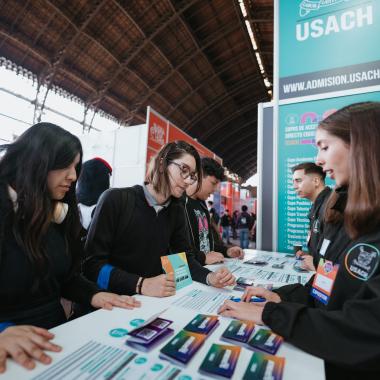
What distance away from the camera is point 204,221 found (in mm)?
2281

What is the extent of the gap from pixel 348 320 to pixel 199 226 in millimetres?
1583

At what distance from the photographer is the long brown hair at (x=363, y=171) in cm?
70

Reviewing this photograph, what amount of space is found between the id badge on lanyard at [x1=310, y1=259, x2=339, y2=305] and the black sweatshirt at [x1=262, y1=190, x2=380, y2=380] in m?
0.07

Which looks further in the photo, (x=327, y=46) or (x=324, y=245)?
(x=327, y=46)

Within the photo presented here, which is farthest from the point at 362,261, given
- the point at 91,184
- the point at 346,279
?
the point at 91,184

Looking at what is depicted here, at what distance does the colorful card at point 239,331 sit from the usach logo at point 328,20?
2.91 metres

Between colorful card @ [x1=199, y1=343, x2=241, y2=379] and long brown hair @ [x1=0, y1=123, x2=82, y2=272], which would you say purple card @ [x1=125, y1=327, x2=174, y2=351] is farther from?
long brown hair @ [x1=0, y1=123, x2=82, y2=272]

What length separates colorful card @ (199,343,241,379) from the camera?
1.72 ft

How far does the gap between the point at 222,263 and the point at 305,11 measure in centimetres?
271

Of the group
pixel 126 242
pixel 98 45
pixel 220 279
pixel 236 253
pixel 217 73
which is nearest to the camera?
pixel 220 279

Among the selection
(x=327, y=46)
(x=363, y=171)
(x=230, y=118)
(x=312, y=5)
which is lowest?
(x=363, y=171)

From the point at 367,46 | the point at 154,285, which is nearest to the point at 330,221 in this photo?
the point at 154,285

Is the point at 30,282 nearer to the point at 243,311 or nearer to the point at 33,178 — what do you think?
the point at 33,178

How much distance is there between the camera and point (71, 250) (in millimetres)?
1108
